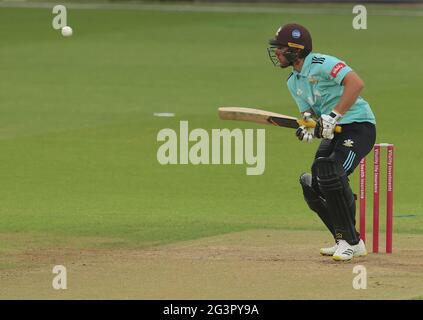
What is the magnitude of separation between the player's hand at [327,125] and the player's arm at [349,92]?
0.16ft

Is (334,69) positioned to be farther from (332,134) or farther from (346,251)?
(346,251)

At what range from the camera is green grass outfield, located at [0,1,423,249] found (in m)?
13.7

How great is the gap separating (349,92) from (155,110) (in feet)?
32.8

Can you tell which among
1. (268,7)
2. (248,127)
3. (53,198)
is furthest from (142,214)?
(268,7)

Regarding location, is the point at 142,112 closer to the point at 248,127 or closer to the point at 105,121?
the point at 105,121

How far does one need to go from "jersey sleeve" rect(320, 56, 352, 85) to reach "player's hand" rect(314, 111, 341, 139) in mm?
291

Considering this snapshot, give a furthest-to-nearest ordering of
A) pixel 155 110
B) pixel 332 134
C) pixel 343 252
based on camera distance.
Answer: pixel 155 110 < pixel 343 252 < pixel 332 134

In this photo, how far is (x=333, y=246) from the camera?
1158 centimetres

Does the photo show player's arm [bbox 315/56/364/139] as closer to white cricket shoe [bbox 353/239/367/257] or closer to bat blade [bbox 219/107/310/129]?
bat blade [bbox 219/107/310/129]

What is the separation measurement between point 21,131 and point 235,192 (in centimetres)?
493

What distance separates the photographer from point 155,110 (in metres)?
20.6

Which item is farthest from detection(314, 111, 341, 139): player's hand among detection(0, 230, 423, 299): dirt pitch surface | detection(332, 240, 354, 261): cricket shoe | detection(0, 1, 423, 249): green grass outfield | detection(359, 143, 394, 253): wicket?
detection(0, 1, 423, 249): green grass outfield

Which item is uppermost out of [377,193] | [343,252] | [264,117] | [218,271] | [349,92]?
[349,92]

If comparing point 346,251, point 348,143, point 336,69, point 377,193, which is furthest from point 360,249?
point 336,69
